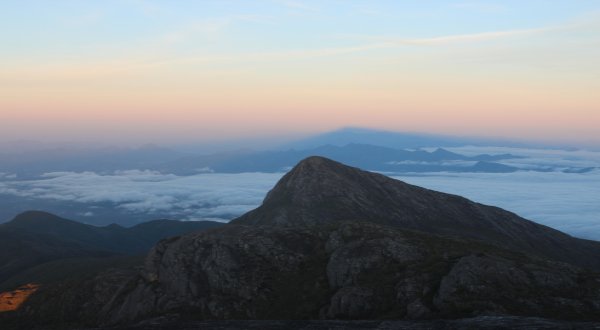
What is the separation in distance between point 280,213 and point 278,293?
75.1 metres

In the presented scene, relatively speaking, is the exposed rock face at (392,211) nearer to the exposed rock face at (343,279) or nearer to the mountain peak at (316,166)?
the mountain peak at (316,166)

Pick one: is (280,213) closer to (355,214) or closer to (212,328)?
(355,214)

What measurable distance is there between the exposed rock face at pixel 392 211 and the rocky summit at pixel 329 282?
53.2 m

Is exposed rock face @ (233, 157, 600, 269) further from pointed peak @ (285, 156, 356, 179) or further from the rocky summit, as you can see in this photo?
the rocky summit

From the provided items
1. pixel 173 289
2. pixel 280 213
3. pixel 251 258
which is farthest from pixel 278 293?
pixel 280 213

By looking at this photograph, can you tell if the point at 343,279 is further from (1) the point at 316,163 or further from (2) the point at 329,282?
(1) the point at 316,163

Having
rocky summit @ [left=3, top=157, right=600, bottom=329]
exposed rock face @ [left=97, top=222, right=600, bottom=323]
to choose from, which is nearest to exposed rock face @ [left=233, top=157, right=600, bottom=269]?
rocky summit @ [left=3, top=157, right=600, bottom=329]

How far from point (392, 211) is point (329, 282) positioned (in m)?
88.6

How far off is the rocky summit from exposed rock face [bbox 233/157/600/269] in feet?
175

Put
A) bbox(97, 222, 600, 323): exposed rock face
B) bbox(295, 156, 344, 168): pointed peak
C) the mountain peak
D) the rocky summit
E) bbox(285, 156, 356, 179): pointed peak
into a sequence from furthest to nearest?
bbox(295, 156, 344, 168): pointed peak, the mountain peak, bbox(285, 156, 356, 179): pointed peak, bbox(97, 222, 600, 323): exposed rock face, the rocky summit

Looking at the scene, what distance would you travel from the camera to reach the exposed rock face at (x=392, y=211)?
6019 inches

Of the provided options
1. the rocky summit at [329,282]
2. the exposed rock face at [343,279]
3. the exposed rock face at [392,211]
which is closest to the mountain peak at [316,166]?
the exposed rock face at [392,211]

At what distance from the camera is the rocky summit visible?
60531 millimetres

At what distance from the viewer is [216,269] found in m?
84.6
